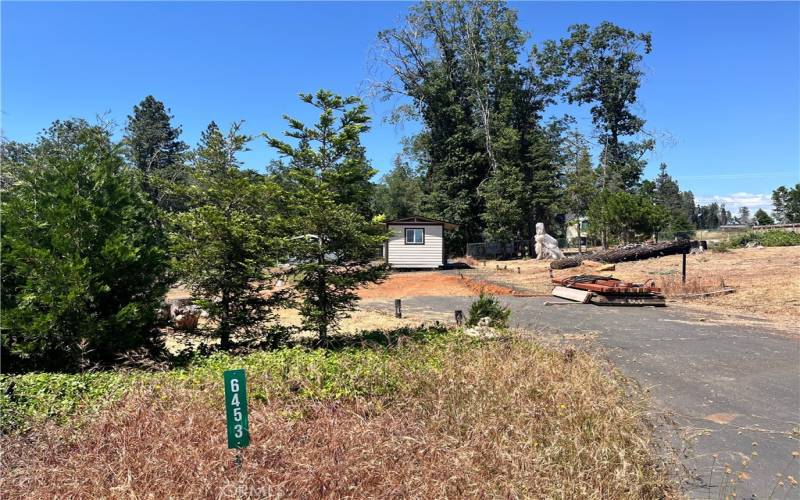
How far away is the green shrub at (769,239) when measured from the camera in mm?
30734

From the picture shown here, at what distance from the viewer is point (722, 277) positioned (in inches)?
685

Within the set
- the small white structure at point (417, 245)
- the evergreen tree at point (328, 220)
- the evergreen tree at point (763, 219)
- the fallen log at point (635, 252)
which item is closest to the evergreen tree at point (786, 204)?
the evergreen tree at point (763, 219)

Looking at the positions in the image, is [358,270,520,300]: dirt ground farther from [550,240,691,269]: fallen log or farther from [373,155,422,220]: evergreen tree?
[373,155,422,220]: evergreen tree

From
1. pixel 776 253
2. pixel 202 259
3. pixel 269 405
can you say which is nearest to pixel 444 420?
pixel 269 405

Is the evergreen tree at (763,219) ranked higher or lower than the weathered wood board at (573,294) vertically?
higher

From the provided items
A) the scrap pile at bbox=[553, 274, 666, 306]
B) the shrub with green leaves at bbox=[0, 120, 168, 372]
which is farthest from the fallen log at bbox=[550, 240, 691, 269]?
the shrub with green leaves at bbox=[0, 120, 168, 372]

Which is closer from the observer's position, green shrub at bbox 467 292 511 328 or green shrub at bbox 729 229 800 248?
green shrub at bbox 467 292 511 328

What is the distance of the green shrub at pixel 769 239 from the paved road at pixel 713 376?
25527mm

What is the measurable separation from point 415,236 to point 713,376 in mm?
21674

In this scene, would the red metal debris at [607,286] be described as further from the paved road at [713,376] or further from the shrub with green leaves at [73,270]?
the shrub with green leaves at [73,270]

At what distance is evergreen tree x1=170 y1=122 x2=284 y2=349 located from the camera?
667 centimetres

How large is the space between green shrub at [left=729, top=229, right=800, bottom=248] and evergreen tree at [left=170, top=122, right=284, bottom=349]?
34.9 m

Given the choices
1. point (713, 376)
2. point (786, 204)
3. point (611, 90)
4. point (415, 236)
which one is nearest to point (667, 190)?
point (786, 204)

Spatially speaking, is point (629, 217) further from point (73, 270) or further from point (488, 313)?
point (73, 270)
